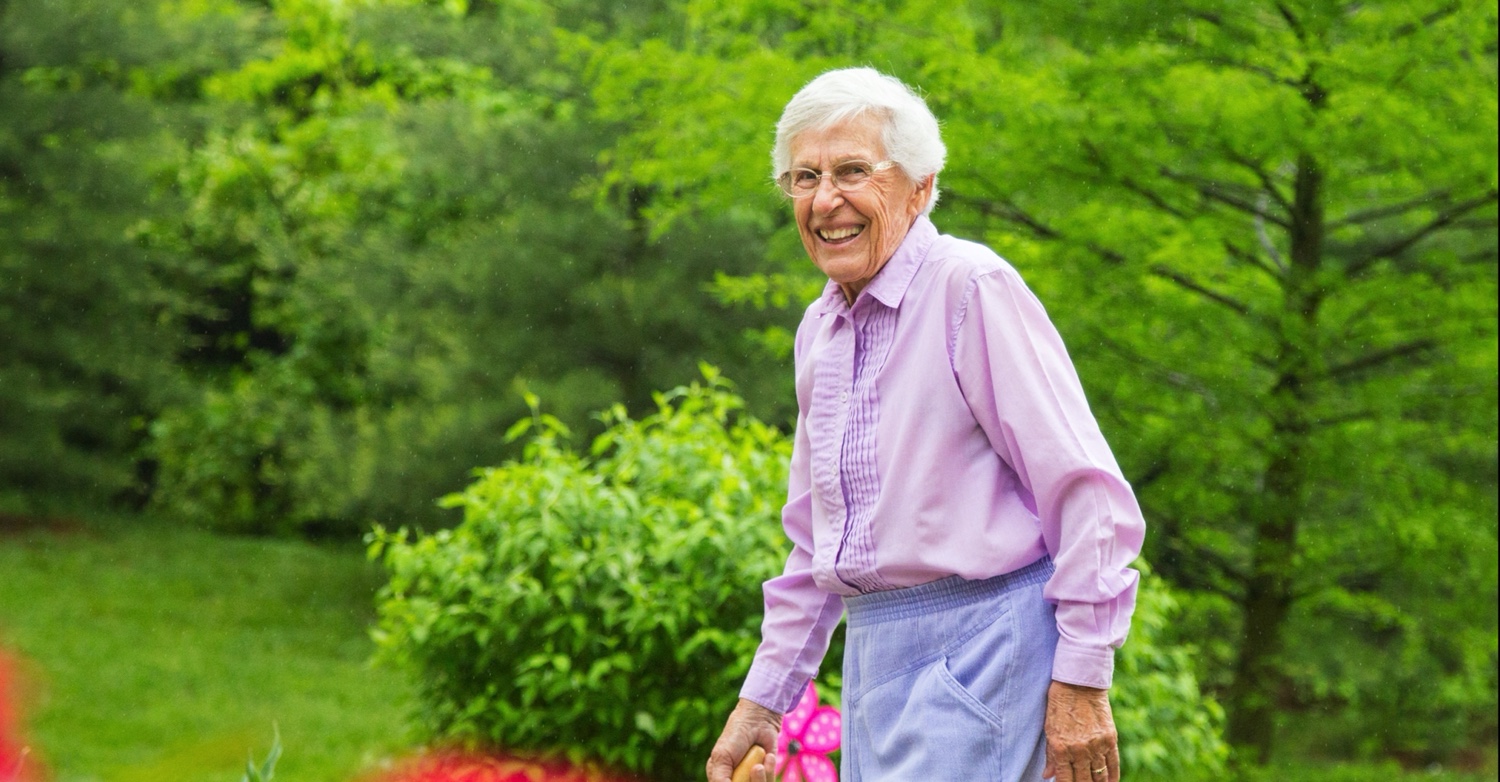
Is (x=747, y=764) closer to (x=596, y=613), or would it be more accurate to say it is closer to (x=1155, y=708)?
(x=596, y=613)

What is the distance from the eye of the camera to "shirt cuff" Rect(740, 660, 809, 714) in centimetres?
210

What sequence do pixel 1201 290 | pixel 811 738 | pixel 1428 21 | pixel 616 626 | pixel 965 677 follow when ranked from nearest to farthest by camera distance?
pixel 965 677, pixel 811 738, pixel 616 626, pixel 1428 21, pixel 1201 290

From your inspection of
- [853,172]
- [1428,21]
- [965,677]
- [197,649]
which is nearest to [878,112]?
[853,172]

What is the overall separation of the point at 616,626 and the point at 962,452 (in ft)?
7.71

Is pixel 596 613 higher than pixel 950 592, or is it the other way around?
pixel 950 592

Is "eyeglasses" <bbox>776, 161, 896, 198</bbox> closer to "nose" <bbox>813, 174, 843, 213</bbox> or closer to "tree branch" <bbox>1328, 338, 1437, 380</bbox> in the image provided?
"nose" <bbox>813, 174, 843, 213</bbox>

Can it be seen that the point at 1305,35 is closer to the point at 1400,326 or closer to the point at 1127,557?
the point at 1400,326

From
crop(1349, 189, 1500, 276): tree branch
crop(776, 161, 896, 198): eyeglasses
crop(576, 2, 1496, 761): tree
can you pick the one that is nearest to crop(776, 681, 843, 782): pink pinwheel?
crop(776, 161, 896, 198): eyeglasses

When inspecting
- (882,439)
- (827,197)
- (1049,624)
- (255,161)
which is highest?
(255,161)

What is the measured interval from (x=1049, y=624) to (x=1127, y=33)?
4.22m

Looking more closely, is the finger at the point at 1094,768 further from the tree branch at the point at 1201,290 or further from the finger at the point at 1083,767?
Answer: the tree branch at the point at 1201,290

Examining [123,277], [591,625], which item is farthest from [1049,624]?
[123,277]

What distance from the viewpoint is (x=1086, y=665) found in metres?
1.62

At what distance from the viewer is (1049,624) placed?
172cm
